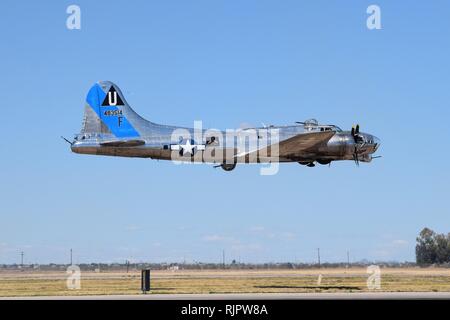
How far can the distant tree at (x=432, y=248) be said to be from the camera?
160m

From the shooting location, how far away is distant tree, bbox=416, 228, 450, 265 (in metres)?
160

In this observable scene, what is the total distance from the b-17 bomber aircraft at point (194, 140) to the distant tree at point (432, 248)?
344 ft

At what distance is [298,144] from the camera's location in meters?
61.8

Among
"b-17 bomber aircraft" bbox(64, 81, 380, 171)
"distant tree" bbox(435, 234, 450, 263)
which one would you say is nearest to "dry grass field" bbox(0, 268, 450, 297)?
"b-17 bomber aircraft" bbox(64, 81, 380, 171)

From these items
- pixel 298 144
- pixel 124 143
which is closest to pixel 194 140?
pixel 124 143

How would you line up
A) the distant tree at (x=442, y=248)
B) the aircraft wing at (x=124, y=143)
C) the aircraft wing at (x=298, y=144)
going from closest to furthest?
the aircraft wing at (x=124, y=143) < the aircraft wing at (x=298, y=144) < the distant tree at (x=442, y=248)

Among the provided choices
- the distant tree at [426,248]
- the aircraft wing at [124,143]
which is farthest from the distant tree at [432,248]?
the aircraft wing at [124,143]

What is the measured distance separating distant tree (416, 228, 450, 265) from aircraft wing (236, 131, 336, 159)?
106m

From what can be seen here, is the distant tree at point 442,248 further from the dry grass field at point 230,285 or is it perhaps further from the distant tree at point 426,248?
the dry grass field at point 230,285
